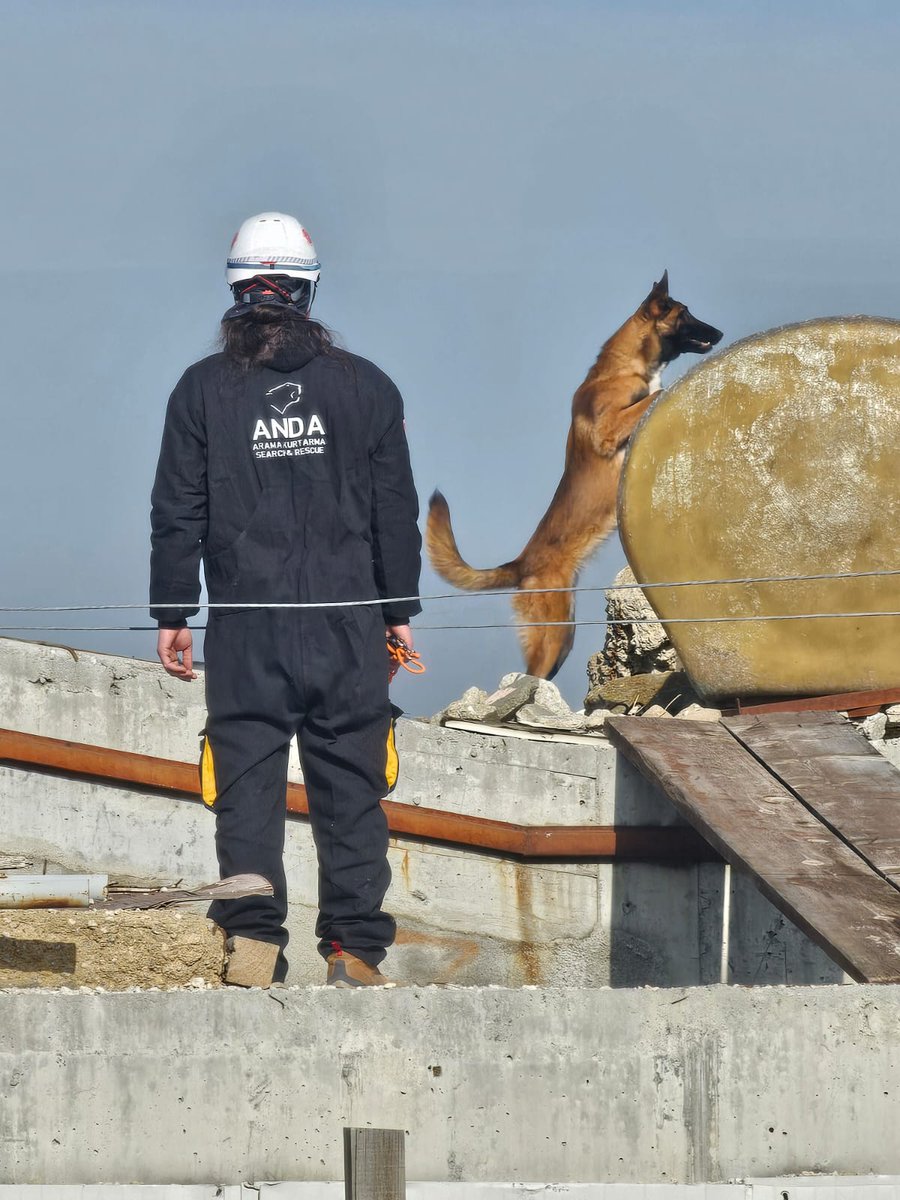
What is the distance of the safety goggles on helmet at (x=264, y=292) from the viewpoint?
4.11m

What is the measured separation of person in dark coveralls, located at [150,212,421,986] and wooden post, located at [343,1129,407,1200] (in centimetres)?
151

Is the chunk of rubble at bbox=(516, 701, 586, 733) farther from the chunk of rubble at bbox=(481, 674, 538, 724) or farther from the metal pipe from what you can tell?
the metal pipe

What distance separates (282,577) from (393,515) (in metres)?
0.32

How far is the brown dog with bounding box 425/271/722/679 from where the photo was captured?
37.2ft

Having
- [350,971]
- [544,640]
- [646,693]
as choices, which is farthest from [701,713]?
[544,640]

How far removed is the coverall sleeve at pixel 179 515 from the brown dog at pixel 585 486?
7.07 m

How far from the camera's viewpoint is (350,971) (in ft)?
12.9

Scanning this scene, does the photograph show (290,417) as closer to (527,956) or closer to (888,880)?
(888,880)

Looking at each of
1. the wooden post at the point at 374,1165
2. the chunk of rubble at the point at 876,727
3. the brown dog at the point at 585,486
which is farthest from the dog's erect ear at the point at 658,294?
the wooden post at the point at 374,1165

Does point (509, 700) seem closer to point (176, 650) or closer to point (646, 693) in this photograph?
point (646, 693)

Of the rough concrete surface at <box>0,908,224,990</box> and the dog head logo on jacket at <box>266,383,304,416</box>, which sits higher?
the dog head logo on jacket at <box>266,383,304,416</box>

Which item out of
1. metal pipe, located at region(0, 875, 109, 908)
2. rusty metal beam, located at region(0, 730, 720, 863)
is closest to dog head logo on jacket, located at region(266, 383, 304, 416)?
metal pipe, located at region(0, 875, 109, 908)

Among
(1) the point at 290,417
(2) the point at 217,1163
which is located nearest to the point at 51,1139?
(2) the point at 217,1163

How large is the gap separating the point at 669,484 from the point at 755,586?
1.74 feet
